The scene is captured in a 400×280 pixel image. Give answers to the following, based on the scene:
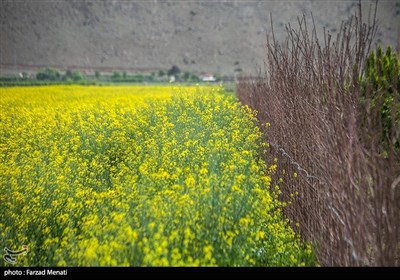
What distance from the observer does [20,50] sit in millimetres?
47625

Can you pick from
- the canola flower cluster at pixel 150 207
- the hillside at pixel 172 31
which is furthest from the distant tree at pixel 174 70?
the canola flower cluster at pixel 150 207

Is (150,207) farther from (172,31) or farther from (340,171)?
(172,31)

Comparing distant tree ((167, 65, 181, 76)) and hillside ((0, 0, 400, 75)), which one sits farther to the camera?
distant tree ((167, 65, 181, 76))

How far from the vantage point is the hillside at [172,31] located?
55.4 m

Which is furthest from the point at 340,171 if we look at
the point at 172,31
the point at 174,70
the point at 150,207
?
the point at 172,31

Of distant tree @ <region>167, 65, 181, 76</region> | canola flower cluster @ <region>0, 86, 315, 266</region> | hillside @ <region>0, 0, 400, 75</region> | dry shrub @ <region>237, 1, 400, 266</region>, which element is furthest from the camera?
distant tree @ <region>167, 65, 181, 76</region>

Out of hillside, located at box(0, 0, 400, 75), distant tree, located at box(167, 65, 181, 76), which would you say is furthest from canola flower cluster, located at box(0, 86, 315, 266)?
distant tree, located at box(167, 65, 181, 76)

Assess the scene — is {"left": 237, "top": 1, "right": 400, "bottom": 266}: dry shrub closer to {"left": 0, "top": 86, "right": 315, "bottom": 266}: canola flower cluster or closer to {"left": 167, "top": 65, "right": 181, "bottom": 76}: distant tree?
{"left": 0, "top": 86, "right": 315, "bottom": 266}: canola flower cluster

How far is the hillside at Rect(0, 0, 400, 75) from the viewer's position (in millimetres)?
55438

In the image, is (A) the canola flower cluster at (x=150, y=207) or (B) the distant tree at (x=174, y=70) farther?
(B) the distant tree at (x=174, y=70)

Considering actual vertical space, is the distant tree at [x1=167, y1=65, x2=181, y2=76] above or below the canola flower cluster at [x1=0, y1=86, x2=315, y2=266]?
above

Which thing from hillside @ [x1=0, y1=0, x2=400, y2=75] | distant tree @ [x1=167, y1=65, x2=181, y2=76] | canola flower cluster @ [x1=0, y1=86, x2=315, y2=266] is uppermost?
hillside @ [x1=0, y1=0, x2=400, y2=75]

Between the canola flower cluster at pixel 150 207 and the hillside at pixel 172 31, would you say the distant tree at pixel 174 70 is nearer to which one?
the hillside at pixel 172 31
